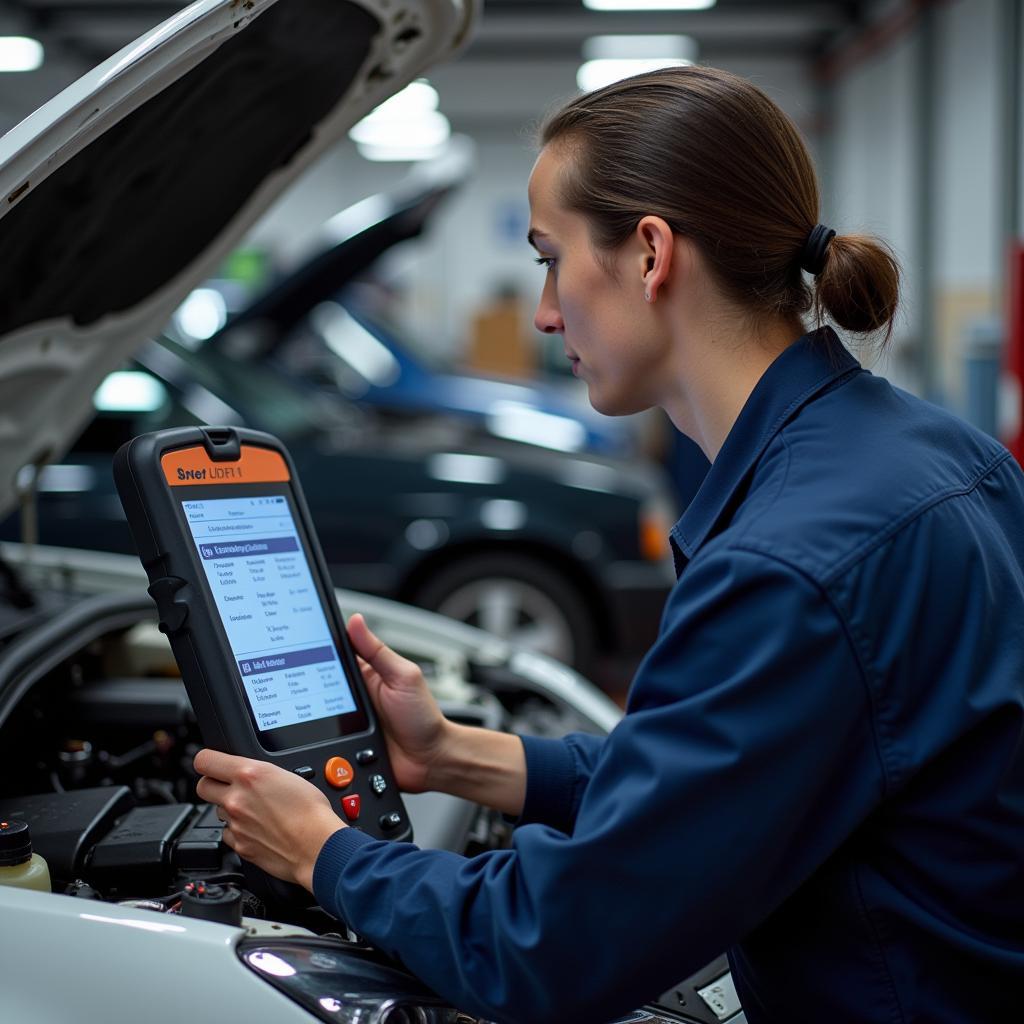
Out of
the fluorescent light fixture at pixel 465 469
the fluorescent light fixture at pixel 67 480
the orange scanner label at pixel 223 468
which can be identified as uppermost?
the orange scanner label at pixel 223 468

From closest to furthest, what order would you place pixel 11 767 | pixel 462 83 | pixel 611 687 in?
pixel 11 767, pixel 611 687, pixel 462 83

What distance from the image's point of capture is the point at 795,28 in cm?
1244

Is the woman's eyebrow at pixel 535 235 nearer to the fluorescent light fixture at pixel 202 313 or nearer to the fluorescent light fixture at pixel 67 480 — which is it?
the fluorescent light fixture at pixel 67 480

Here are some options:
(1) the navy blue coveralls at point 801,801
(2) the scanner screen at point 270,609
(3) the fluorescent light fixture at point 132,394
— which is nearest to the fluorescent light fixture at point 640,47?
(3) the fluorescent light fixture at point 132,394

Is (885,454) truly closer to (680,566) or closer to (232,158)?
(680,566)

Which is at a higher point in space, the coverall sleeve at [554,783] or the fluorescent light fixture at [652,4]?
→ the fluorescent light fixture at [652,4]

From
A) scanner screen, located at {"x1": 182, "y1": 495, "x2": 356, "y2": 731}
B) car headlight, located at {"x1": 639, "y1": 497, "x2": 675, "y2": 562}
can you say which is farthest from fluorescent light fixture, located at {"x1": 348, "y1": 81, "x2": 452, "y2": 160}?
scanner screen, located at {"x1": 182, "y1": 495, "x2": 356, "y2": 731}

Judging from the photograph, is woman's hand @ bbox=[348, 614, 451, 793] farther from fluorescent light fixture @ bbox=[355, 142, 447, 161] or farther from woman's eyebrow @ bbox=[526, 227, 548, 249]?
fluorescent light fixture @ bbox=[355, 142, 447, 161]

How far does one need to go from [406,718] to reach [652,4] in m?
11.0

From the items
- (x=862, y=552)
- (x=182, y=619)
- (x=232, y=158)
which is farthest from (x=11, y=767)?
(x=862, y=552)

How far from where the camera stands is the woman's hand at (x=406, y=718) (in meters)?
1.72

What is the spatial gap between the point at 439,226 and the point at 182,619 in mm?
15858

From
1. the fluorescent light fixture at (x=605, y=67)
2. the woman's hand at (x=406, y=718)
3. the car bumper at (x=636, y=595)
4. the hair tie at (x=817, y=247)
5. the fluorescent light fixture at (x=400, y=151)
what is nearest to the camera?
the hair tie at (x=817, y=247)

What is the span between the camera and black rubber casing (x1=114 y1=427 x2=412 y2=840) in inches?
58.1
